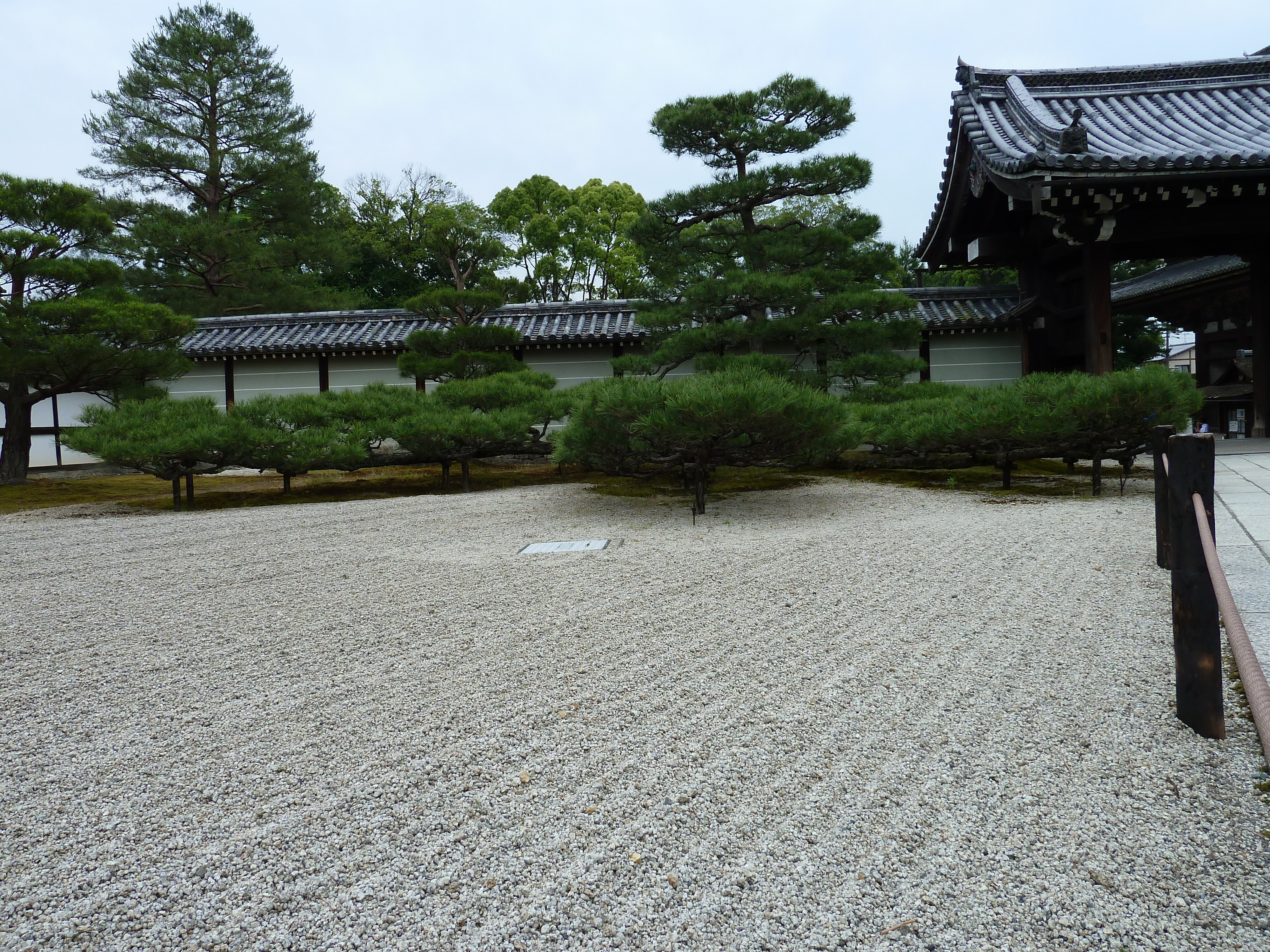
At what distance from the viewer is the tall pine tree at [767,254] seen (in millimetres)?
9539

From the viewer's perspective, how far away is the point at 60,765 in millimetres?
2369

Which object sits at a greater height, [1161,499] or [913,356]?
[913,356]

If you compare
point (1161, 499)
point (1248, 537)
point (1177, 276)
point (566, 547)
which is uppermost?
point (1177, 276)

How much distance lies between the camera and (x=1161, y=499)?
4.08m

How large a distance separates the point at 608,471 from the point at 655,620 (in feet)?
12.2

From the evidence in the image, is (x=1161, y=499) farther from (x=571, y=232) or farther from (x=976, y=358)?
(x=571, y=232)

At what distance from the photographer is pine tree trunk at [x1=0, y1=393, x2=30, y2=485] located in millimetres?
10133

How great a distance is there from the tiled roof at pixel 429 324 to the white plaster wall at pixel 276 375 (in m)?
0.40

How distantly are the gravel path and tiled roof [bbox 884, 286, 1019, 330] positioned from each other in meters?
7.91

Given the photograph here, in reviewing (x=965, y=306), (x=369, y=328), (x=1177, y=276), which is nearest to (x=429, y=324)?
(x=369, y=328)

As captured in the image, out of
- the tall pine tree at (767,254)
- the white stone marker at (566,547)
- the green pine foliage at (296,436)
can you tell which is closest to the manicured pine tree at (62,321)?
the green pine foliage at (296,436)

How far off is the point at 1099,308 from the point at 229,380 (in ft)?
41.6

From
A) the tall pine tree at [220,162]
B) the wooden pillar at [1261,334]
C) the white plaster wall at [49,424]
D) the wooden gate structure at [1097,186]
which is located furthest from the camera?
the tall pine tree at [220,162]

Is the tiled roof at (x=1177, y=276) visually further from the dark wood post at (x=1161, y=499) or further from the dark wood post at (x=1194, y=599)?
the dark wood post at (x=1194, y=599)
